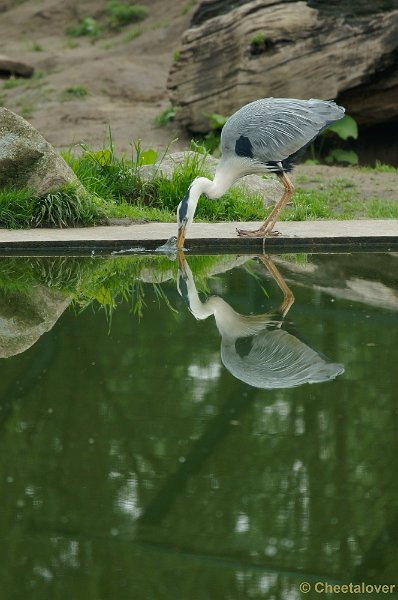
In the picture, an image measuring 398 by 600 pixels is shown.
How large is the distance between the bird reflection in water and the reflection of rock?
0.98 m

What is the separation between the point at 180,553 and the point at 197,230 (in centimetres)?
713

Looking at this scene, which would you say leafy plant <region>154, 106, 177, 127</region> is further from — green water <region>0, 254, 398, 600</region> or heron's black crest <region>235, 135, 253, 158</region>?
green water <region>0, 254, 398, 600</region>

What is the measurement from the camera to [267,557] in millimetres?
3811

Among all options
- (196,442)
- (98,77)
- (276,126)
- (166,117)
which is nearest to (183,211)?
(276,126)

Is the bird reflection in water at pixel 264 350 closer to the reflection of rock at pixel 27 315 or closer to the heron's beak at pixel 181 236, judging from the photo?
the reflection of rock at pixel 27 315

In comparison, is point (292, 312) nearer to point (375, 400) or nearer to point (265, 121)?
point (375, 400)

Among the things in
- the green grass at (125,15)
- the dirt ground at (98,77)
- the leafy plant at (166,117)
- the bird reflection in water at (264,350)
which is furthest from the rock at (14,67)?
the bird reflection in water at (264,350)

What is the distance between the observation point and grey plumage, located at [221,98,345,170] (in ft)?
33.6

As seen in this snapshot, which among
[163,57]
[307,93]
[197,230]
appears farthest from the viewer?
[163,57]

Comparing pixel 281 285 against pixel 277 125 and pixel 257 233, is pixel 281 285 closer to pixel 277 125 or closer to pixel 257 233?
pixel 257 233

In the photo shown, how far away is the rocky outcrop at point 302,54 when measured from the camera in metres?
Result: 16.8

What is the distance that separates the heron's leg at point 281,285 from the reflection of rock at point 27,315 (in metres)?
1.58

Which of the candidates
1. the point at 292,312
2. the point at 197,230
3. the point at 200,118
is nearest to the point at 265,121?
the point at 197,230

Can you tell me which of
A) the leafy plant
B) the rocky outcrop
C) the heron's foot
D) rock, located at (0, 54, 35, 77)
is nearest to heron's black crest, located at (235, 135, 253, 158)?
the heron's foot
